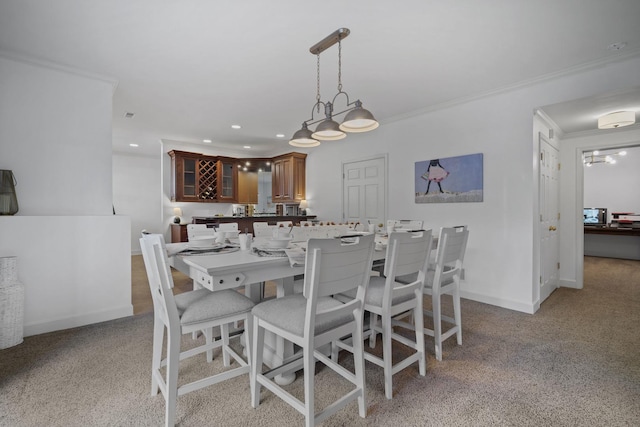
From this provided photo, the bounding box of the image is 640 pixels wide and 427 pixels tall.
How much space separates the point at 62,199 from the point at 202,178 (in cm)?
321

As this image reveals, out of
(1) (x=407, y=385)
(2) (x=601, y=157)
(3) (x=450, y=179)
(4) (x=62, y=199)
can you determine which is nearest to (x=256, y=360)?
(1) (x=407, y=385)

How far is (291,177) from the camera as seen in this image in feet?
20.2

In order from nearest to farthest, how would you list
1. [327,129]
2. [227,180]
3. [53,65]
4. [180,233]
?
[327,129]
[53,65]
[180,233]
[227,180]

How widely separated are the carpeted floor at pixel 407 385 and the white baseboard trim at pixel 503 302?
38 cm

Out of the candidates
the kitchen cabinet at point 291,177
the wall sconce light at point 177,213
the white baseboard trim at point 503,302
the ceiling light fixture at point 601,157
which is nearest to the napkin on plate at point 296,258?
the white baseboard trim at point 503,302

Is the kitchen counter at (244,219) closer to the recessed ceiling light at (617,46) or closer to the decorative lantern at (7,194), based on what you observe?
the decorative lantern at (7,194)

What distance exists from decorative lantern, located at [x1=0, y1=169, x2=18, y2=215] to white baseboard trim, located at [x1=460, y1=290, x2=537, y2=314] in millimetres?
4741

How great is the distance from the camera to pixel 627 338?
8.24 ft

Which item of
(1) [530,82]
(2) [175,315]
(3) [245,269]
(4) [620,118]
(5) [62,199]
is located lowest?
(2) [175,315]

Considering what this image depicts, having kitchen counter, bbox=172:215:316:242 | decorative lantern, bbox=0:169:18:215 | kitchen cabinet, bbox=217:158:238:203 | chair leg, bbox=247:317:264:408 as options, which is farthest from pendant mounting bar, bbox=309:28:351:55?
kitchen cabinet, bbox=217:158:238:203

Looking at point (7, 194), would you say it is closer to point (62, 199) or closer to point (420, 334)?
point (62, 199)

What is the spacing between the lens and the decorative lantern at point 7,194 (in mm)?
2549

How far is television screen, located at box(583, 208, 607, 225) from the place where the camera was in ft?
23.4

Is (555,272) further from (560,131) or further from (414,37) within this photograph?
(414,37)
